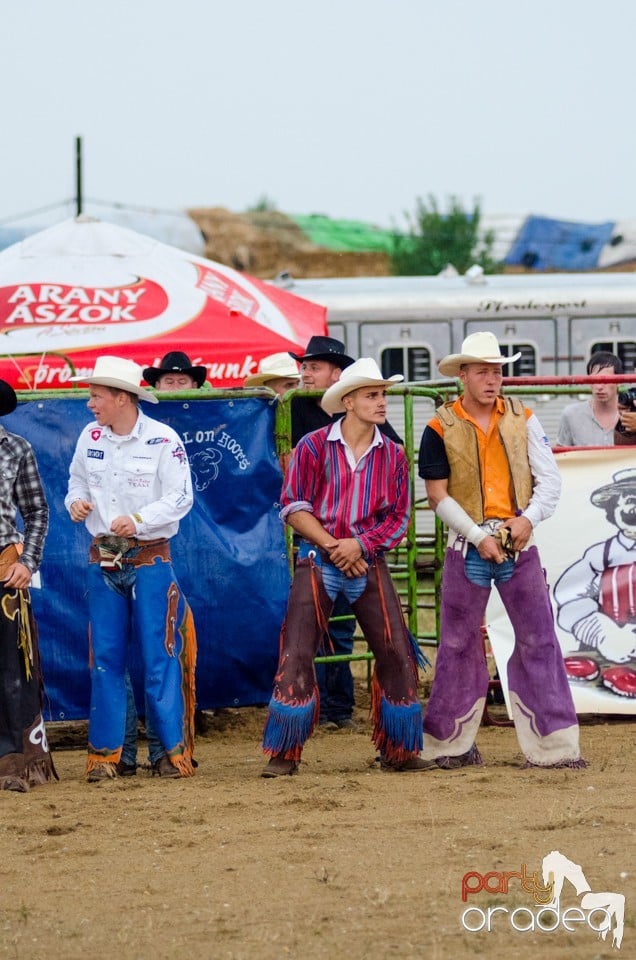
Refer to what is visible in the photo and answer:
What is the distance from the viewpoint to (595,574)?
8.76 meters

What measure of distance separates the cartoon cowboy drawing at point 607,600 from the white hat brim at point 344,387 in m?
1.92

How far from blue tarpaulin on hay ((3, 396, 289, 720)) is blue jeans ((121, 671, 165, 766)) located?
74 centimetres

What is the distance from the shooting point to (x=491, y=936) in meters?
4.65

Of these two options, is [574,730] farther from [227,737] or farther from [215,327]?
[215,327]

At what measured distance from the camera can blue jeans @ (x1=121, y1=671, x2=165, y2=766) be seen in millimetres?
7473

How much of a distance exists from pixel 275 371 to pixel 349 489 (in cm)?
289

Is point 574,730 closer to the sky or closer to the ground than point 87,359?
closer to the ground

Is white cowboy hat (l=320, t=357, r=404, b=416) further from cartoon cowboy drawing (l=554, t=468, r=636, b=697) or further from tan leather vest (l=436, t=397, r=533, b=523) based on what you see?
cartoon cowboy drawing (l=554, t=468, r=636, b=697)

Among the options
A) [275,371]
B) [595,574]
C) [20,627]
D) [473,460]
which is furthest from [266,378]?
[20,627]

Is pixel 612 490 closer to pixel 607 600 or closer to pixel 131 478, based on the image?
pixel 607 600

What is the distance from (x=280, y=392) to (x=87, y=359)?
6.67 feet

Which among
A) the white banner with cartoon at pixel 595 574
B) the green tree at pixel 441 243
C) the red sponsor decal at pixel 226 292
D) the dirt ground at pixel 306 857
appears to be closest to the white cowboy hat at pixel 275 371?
the red sponsor decal at pixel 226 292

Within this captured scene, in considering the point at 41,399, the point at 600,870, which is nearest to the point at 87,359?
the point at 41,399

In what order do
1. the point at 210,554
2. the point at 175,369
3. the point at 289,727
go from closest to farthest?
the point at 289,727 < the point at 210,554 < the point at 175,369
